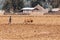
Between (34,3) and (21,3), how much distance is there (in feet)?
49.7

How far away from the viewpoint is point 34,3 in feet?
352

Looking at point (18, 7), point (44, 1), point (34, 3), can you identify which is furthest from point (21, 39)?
point (44, 1)

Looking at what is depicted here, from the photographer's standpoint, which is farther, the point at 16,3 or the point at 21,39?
the point at 16,3

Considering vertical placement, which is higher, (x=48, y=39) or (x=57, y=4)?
(x=48, y=39)

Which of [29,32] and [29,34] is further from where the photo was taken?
[29,32]

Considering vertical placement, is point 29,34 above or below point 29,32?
above

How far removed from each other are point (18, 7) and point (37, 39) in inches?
3044

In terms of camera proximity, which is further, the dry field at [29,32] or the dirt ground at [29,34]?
the dry field at [29,32]

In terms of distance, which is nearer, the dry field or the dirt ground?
the dirt ground

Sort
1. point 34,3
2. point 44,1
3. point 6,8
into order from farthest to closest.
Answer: point 44,1 → point 34,3 → point 6,8

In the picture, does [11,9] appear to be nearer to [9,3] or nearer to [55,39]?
[9,3]

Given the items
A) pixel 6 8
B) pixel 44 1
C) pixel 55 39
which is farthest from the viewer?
pixel 44 1

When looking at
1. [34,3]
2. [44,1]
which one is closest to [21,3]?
[34,3]

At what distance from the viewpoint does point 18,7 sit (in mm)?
91062
